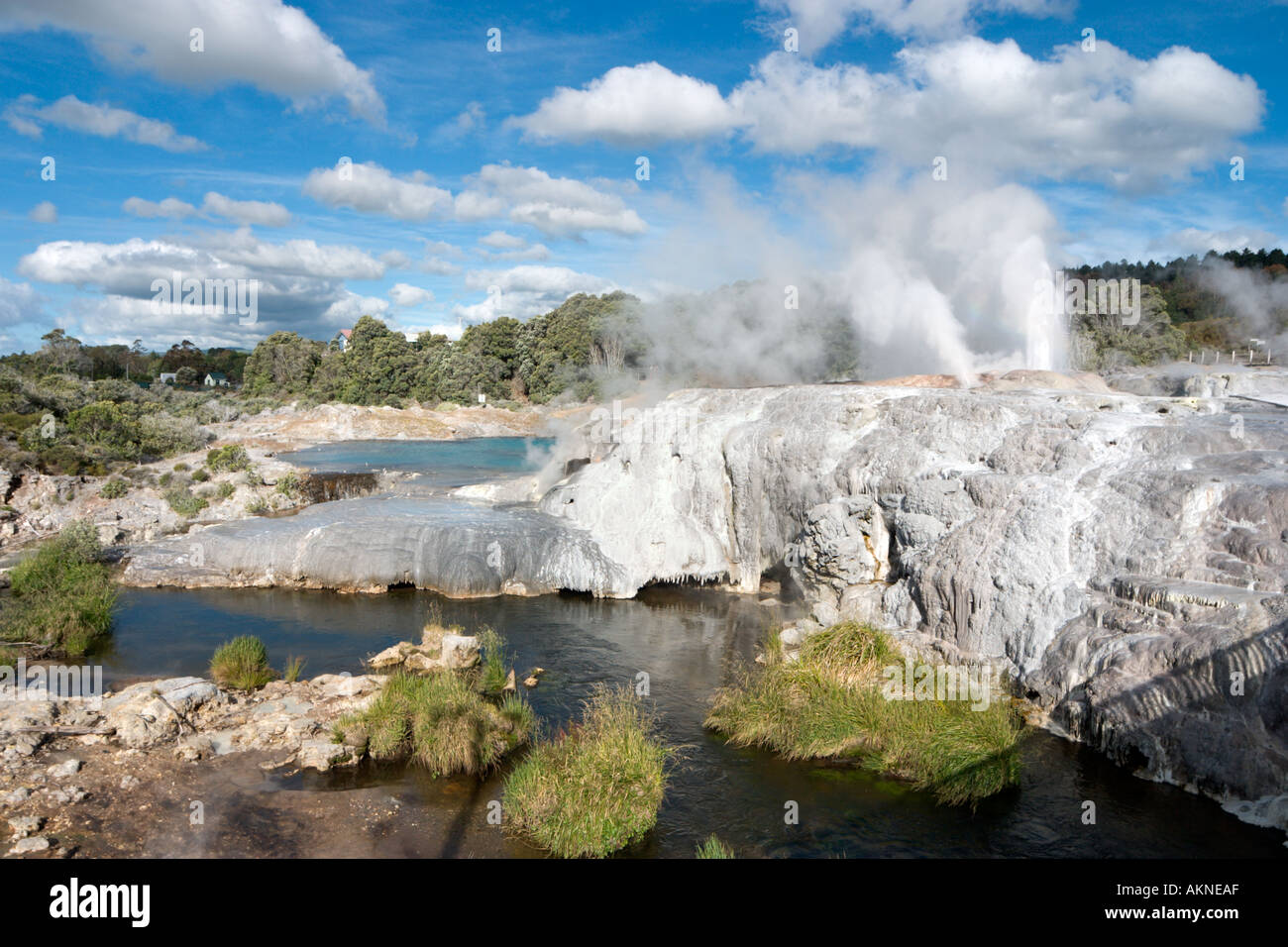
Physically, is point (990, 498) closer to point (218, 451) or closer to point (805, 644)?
point (805, 644)

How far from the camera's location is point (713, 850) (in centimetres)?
715

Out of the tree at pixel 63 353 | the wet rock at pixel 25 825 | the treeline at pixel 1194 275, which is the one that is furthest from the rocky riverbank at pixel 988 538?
the tree at pixel 63 353

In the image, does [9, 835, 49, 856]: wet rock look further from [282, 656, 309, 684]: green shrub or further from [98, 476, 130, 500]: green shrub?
[98, 476, 130, 500]: green shrub

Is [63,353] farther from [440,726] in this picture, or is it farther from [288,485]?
[440,726]

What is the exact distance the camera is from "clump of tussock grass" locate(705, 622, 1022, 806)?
8.80 metres

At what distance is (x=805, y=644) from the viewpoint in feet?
36.0

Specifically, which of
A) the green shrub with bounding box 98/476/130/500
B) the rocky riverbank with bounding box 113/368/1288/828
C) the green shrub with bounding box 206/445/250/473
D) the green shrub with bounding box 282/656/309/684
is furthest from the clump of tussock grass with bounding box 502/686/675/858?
the green shrub with bounding box 206/445/250/473

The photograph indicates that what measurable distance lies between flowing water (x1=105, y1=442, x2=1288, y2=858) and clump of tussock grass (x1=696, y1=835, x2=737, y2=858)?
35 centimetres

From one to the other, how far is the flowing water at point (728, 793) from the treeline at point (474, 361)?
44291mm

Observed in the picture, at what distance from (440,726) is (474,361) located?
59.0 m

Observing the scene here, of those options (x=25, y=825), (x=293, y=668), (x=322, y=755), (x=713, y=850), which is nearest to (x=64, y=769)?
(x=25, y=825)

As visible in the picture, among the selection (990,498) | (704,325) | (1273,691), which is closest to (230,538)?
(990,498)

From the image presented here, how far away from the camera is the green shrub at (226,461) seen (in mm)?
26906

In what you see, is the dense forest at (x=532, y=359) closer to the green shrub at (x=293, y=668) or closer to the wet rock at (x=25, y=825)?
the green shrub at (x=293, y=668)
